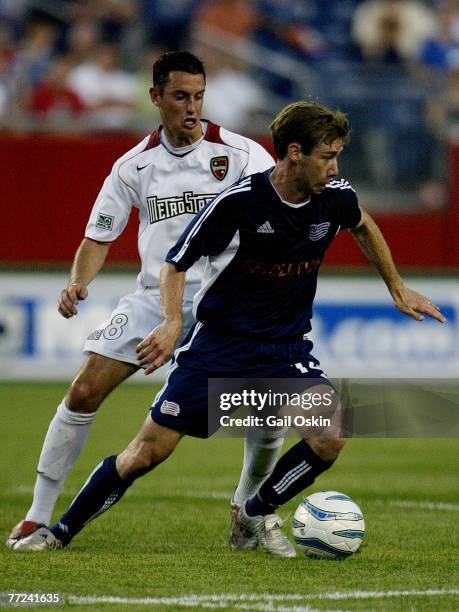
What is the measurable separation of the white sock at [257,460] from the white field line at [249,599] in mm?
1342

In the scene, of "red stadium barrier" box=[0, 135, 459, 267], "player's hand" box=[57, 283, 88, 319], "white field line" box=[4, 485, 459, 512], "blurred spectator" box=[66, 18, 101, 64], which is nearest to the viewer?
"player's hand" box=[57, 283, 88, 319]

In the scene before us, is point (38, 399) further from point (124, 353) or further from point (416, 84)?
point (124, 353)

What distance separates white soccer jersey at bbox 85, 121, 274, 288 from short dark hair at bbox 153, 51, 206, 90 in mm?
355

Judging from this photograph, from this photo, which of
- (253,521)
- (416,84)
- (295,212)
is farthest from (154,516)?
(416,84)

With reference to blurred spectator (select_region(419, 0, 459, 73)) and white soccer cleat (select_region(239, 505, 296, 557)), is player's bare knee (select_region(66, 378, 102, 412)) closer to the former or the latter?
white soccer cleat (select_region(239, 505, 296, 557))

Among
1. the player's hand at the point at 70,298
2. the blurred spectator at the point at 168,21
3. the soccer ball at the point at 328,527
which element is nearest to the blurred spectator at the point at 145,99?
the blurred spectator at the point at 168,21

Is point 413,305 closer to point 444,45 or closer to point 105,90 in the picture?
point 105,90

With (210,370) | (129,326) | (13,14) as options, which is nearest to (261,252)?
(210,370)

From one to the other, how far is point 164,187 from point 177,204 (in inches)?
4.2

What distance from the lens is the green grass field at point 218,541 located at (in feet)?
15.9

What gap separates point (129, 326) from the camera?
6.26 m

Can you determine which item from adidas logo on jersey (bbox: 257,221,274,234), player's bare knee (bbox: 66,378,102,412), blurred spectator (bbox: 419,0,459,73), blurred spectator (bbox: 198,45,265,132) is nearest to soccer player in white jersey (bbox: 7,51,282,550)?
player's bare knee (bbox: 66,378,102,412)

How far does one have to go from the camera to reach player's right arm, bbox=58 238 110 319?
611cm

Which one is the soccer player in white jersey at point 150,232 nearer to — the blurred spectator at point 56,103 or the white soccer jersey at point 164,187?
the white soccer jersey at point 164,187
